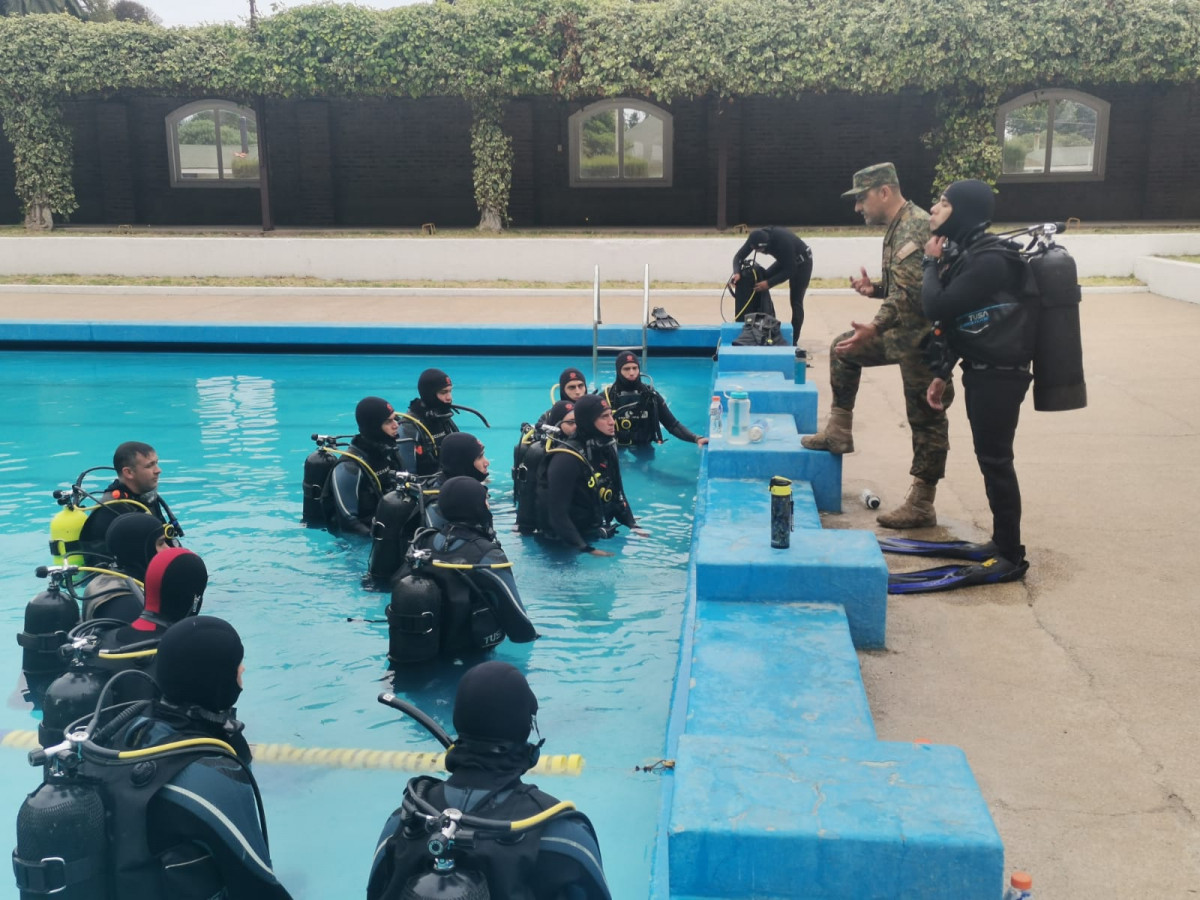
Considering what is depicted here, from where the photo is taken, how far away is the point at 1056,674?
13.8ft

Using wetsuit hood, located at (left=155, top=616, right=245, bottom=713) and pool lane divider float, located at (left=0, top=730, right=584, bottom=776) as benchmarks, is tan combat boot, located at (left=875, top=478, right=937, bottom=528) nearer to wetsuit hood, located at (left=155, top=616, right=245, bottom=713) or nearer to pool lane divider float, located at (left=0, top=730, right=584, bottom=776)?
pool lane divider float, located at (left=0, top=730, right=584, bottom=776)

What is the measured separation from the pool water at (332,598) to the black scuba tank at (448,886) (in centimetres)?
177

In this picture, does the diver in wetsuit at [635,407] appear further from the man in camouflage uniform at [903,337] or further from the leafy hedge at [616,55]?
the leafy hedge at [616,55]

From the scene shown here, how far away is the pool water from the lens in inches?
181

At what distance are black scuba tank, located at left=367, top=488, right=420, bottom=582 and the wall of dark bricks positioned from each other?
53.2ft

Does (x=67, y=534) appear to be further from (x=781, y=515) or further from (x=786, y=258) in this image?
(x=786, y=258)

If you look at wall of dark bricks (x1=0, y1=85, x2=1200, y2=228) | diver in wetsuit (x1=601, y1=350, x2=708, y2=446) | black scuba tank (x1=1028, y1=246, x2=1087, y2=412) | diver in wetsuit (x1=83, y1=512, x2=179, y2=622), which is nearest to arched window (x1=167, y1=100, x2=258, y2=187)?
wall of dark bricks (x1=0, y1=85, x2=1200, y2=228)

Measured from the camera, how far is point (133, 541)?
4.76m

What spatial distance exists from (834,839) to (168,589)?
8.33 ft

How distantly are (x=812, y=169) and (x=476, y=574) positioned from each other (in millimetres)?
18993

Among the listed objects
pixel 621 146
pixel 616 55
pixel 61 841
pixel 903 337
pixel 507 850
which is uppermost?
pixel 616 55

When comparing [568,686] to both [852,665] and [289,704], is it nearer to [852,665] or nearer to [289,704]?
[289,704]

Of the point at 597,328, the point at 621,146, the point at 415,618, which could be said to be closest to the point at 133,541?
the point at 415,618

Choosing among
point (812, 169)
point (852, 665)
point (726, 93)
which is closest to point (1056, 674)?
point (852, 665)
